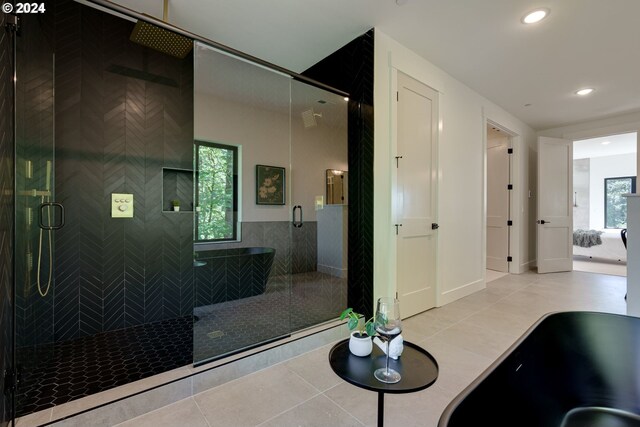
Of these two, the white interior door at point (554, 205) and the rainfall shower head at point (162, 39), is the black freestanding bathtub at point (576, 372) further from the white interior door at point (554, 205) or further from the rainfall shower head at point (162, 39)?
the white interior door at point (554, 205)

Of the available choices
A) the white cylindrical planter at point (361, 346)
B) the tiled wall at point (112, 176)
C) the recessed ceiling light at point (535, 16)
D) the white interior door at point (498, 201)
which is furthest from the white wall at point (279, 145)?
the white interior door at point (498, 201)

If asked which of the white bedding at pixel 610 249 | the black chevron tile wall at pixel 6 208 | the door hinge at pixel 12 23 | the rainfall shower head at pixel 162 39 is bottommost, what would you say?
the white bedding at pixel 610 249

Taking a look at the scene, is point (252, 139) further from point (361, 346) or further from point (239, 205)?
point (361, 346)

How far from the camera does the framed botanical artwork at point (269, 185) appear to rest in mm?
3826

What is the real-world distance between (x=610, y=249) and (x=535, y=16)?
260 inches

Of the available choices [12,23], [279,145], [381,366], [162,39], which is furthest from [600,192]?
[12,23]

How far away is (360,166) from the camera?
292cm

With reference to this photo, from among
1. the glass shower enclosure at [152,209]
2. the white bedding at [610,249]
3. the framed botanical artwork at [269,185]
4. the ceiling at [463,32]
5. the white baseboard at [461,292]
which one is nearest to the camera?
the glass shower enclosure at [152,209]

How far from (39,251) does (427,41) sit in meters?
3.96

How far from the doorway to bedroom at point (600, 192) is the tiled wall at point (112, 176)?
8.47m

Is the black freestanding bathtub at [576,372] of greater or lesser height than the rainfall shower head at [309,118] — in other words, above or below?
below

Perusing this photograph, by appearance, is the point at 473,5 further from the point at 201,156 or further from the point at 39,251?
the point at 39,251

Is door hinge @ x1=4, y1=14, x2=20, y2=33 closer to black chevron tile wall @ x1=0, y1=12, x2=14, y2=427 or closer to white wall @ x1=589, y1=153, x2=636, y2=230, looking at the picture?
black chevron tile wall @ x1=0, y1=12, x2=14, y2=427

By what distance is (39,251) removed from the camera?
6.95 ft
